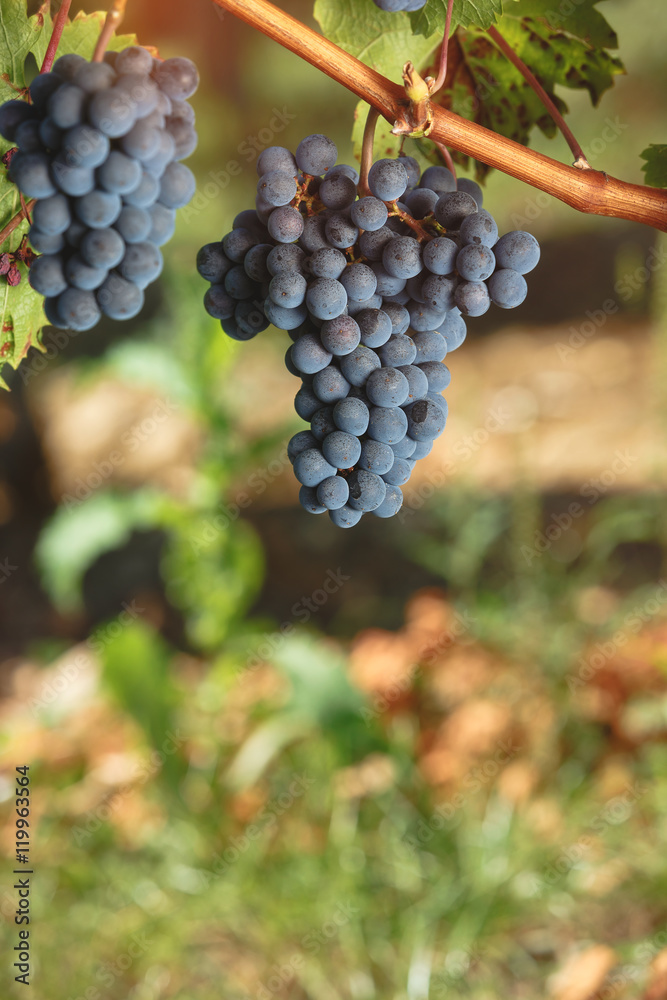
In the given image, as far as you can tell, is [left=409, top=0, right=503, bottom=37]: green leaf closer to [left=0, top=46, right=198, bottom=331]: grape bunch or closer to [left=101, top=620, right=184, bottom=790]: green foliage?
[left=0, top=46, right=198, bottom=331]: grape bunch

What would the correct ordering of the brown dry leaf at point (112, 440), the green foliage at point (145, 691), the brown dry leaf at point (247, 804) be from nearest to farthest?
the green foliage at point (145, 691), the brown dry leaf at point (247, 804), the brown dry leaf at point (112, 440)

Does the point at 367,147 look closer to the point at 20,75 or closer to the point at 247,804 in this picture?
the point at 20,75

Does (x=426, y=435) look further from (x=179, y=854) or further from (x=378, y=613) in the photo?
(x=378, y=613)

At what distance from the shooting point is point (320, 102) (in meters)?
5.23

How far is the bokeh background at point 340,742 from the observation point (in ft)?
4.78

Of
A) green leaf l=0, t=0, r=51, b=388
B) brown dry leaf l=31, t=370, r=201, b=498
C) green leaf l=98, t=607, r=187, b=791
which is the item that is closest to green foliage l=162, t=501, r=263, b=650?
green leaf l=98, t=607, r=187, b=791

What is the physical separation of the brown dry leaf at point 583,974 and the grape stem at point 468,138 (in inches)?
52.0

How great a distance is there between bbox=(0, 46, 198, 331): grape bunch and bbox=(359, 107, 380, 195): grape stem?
3.9 inches

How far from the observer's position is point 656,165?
20.6 inches

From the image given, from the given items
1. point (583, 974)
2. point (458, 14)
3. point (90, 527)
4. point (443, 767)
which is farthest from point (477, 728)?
point (458, 14)

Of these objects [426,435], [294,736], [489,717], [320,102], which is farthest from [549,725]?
[320,102]

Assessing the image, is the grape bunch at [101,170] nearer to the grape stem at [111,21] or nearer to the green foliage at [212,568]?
the grape stem at [111,21]

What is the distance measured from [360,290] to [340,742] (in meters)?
1.34

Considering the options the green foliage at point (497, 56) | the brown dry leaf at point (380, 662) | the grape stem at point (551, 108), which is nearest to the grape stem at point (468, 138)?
the grape stem at point (551, 108)
